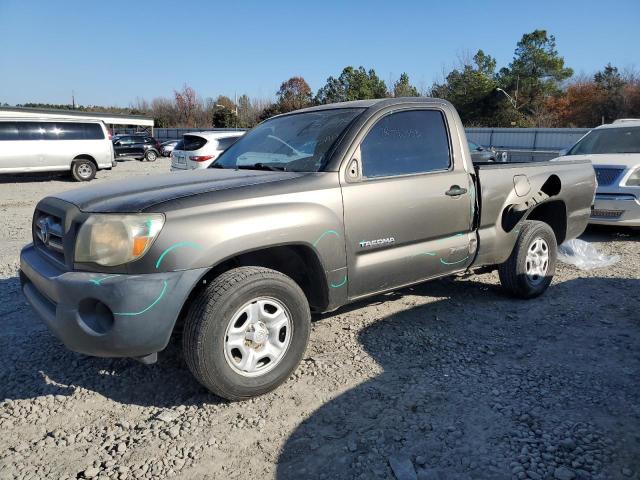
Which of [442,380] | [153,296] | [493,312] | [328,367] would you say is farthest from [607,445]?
[153,296]

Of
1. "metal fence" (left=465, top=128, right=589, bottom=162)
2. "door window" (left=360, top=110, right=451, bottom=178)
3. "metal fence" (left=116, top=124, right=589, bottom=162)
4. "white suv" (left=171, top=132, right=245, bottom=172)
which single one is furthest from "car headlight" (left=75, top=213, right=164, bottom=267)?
"metal fence" (left=465, top=128, right=589, bottom=162)

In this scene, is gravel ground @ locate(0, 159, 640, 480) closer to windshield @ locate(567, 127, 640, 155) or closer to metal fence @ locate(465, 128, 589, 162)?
windshield @ locate(567, 127, 640, 155)

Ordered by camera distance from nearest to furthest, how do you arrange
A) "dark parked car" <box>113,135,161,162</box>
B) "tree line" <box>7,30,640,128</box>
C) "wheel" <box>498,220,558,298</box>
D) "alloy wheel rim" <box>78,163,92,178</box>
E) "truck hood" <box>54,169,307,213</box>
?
"truck hood" <box>54,169,307,213</box>, "wheel" <box>498,220,558,298</box>, "alloy wheel rim" <box>78,163,92,178</box>, "dark parked car" <box>113,135,161,162</box>, "tree line" <box>7,30,640,128</box>

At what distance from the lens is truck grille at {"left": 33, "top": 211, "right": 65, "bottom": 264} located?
2814 millimetres

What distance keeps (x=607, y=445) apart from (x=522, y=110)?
164ft

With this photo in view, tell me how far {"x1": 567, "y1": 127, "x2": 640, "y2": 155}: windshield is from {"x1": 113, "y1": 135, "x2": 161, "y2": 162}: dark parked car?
79.1 ft

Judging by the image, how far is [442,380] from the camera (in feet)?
10.3

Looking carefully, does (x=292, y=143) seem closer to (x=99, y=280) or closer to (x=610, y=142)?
(x=99, y=280)

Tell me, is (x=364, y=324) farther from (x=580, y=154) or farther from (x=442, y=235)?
(x=580, y=154)

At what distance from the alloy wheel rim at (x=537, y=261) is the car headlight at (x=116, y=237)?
11.3ft

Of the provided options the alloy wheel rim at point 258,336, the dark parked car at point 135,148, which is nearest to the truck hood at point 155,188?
the alloy wheel rim at point 258,336

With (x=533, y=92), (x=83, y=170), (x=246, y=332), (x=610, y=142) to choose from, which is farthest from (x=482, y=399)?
(x=533, y=92)

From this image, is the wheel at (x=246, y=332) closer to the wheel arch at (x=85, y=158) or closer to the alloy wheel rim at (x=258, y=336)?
the alloy wheel rim at (x=258, y=336)

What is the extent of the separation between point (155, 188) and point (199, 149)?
9.41 metres
